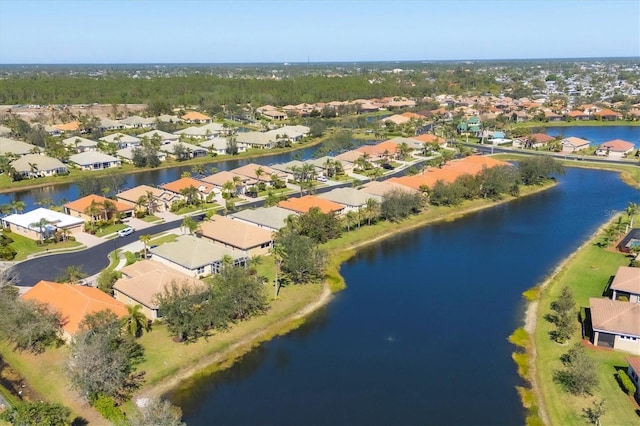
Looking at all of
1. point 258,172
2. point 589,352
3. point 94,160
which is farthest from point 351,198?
point 94,160

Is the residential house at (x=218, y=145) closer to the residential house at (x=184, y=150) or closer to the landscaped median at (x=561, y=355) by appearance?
the residential house at (x=184, y=150)

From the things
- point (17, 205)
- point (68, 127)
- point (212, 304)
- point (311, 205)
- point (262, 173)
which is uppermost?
point (68, 127)

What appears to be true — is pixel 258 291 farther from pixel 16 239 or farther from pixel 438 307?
pixel 16 239

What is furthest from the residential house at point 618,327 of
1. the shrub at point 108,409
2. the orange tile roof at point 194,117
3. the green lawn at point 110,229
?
the orange tile roof at point 194,117

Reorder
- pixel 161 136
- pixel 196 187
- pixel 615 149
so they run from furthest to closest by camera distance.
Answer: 1. pixel 161 136
2. pixel 615 149
3. pixel 196 187

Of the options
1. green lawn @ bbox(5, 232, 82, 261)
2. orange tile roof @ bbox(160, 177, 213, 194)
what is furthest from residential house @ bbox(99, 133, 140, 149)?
green lawn @ bbox(5, 232, 82, 261)

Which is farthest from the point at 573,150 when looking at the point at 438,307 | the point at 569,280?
the point at 438,307

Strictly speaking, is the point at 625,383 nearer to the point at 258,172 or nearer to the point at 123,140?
the point at 258,172
